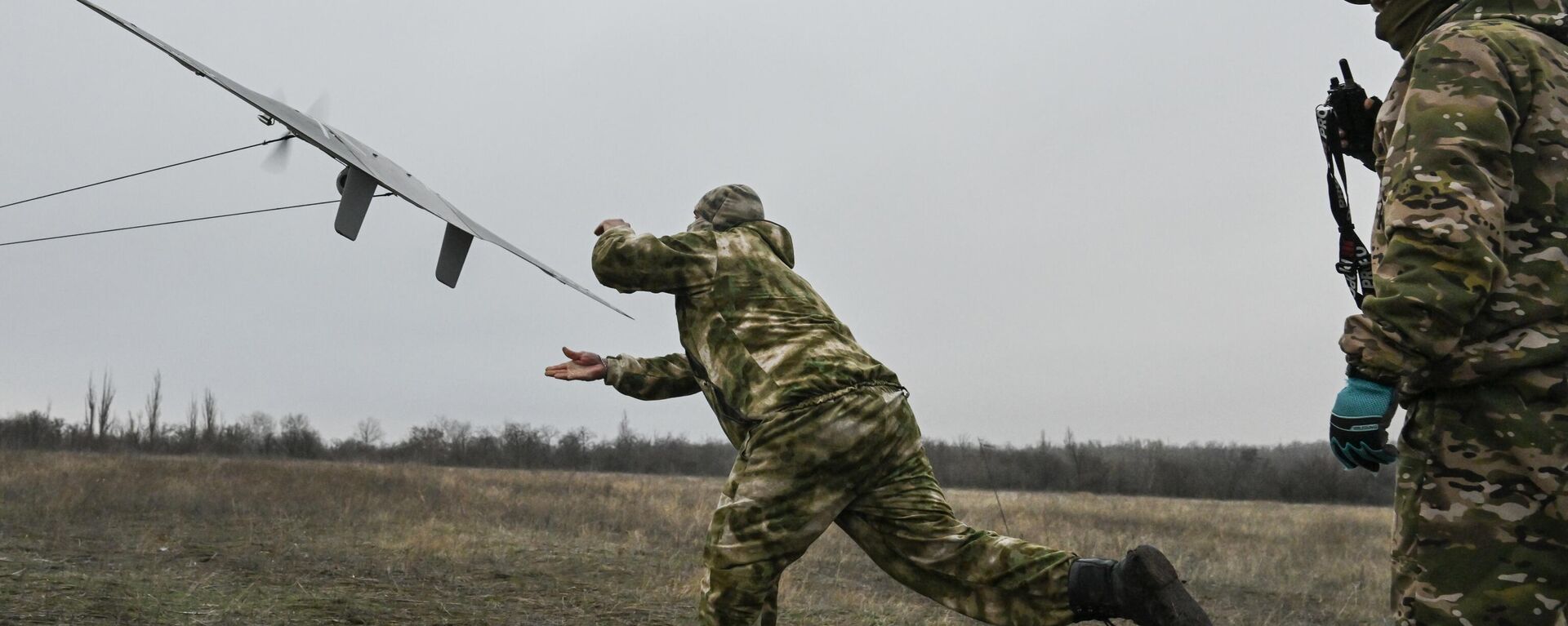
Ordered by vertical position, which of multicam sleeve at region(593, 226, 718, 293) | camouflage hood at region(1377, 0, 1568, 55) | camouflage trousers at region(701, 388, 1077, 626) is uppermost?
camouflage hood at region(1377, 0, 1568, 55)

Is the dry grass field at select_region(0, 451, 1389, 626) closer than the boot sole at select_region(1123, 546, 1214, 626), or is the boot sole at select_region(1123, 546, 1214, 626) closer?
the boot sole at select_region(1123, 546, 1214, 626)

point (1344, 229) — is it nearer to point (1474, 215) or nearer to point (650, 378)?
point (1474, 215)

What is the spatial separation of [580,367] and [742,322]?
0.95 metres

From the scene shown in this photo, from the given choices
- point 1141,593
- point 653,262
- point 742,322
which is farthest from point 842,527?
point 653,262

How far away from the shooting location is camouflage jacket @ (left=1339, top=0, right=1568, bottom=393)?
2.24 meters

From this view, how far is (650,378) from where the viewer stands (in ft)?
14.9

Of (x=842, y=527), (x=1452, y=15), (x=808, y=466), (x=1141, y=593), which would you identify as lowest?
(x=1141, y=593)

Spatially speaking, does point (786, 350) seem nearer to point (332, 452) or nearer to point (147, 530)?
point (147, 530)

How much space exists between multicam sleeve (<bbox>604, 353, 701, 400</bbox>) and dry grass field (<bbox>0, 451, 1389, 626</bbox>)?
2.28 meters

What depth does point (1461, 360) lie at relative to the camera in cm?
229

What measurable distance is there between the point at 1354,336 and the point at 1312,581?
9.18 meters

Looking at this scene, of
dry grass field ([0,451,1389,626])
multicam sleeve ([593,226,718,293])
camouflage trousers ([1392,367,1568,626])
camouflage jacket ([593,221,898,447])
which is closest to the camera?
camouflage trousers ([1392,367,1568,626])

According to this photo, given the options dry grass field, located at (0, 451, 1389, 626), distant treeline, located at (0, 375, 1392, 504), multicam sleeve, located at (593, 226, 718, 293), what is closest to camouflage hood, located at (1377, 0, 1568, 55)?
multicam sleeve, located at (593, 226, 718, 293)

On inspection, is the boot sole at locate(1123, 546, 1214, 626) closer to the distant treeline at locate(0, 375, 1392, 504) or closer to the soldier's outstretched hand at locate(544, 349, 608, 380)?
the soldier's outstretched hand at locate(544, 349, 608, 380)
